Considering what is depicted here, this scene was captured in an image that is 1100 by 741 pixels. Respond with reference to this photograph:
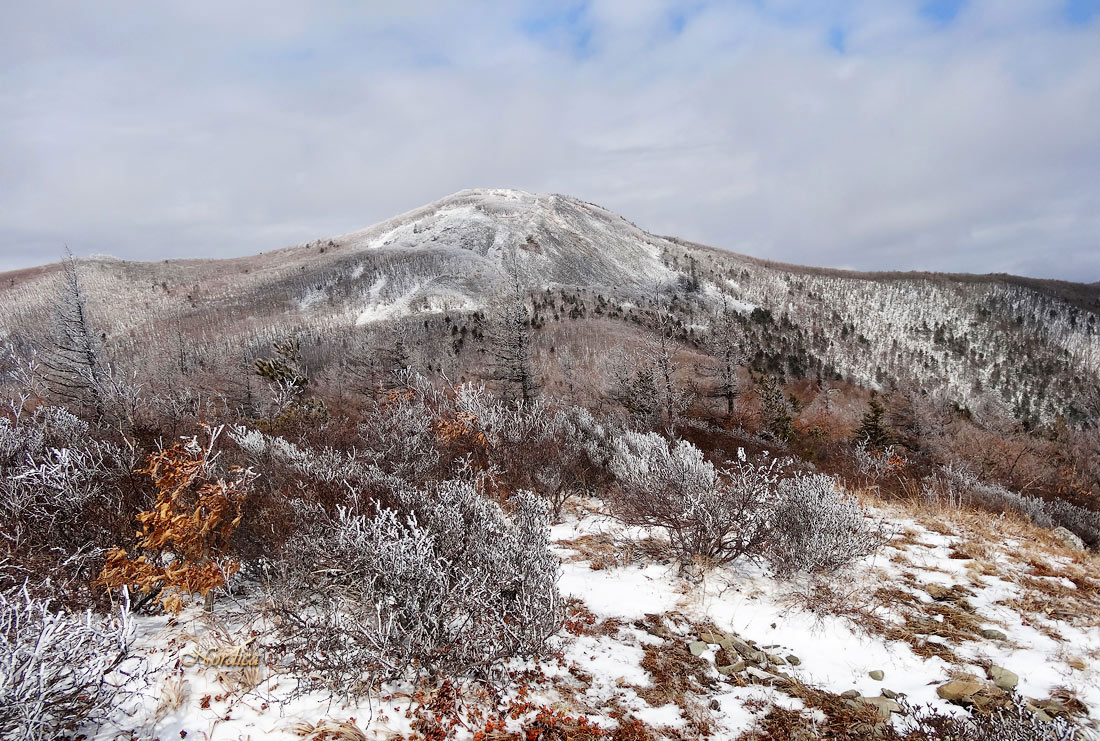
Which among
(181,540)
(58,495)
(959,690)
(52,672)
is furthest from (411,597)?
(959,690)

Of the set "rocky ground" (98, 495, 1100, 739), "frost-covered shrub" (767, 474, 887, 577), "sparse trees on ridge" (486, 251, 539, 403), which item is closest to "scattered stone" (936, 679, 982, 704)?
"rocky ground" (98, 495, 1100, 739)

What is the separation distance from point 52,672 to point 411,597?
1.65 meters

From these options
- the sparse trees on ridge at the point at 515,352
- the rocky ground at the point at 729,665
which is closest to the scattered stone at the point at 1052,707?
the rocky ground at the point at 729,665

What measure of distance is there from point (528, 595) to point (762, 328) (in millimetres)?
90034

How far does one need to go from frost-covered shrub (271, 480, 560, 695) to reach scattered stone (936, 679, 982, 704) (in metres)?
2.54

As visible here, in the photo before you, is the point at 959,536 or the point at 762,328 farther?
the point at 762,328

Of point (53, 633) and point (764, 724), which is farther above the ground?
point (53, 633)

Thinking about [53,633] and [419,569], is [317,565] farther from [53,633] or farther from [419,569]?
[53,633]

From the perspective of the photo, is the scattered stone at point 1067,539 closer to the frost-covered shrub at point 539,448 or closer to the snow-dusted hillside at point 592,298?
the frost-covered shrub at point 539,448

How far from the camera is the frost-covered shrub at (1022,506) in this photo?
7.96 m

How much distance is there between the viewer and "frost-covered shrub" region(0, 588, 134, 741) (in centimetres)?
204

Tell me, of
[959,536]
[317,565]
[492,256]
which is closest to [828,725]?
[317,565]

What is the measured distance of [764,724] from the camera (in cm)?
295

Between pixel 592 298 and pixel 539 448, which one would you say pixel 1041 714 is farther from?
pixel 592 298
